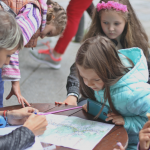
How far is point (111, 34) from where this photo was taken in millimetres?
1988

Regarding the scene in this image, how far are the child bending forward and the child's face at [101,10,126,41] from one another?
557 mm

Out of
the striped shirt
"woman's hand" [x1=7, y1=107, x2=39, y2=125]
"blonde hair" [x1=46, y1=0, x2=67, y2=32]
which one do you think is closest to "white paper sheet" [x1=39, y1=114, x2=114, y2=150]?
"woman's hand" [x1=7, y1=107, x2=39, y2=125]

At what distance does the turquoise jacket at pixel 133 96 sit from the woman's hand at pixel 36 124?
0.40 metres

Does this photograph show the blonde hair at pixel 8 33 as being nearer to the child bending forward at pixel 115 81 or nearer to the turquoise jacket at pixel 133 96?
the child bending forward at pixel 115 81

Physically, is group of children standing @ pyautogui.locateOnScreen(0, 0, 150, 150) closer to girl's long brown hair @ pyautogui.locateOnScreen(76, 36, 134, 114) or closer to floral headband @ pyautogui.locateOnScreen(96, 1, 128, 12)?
girl's long brown hair @ pyautogui.locateOnScreen(76, 36, 134, 114)

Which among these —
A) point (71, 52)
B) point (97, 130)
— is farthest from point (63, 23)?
point (71, 52)

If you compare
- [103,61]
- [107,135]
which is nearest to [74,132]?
[107,135]

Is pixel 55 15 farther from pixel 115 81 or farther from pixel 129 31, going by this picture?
pixel 115 81

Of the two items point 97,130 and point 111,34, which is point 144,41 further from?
point 97,130

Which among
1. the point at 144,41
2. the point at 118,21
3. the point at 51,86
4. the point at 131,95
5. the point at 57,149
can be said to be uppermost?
the point at 118,21

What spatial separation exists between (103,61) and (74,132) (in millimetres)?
415

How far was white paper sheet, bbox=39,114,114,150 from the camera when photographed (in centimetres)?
121

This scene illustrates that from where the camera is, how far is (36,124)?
1.28 metres

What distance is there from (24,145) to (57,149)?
16cm
